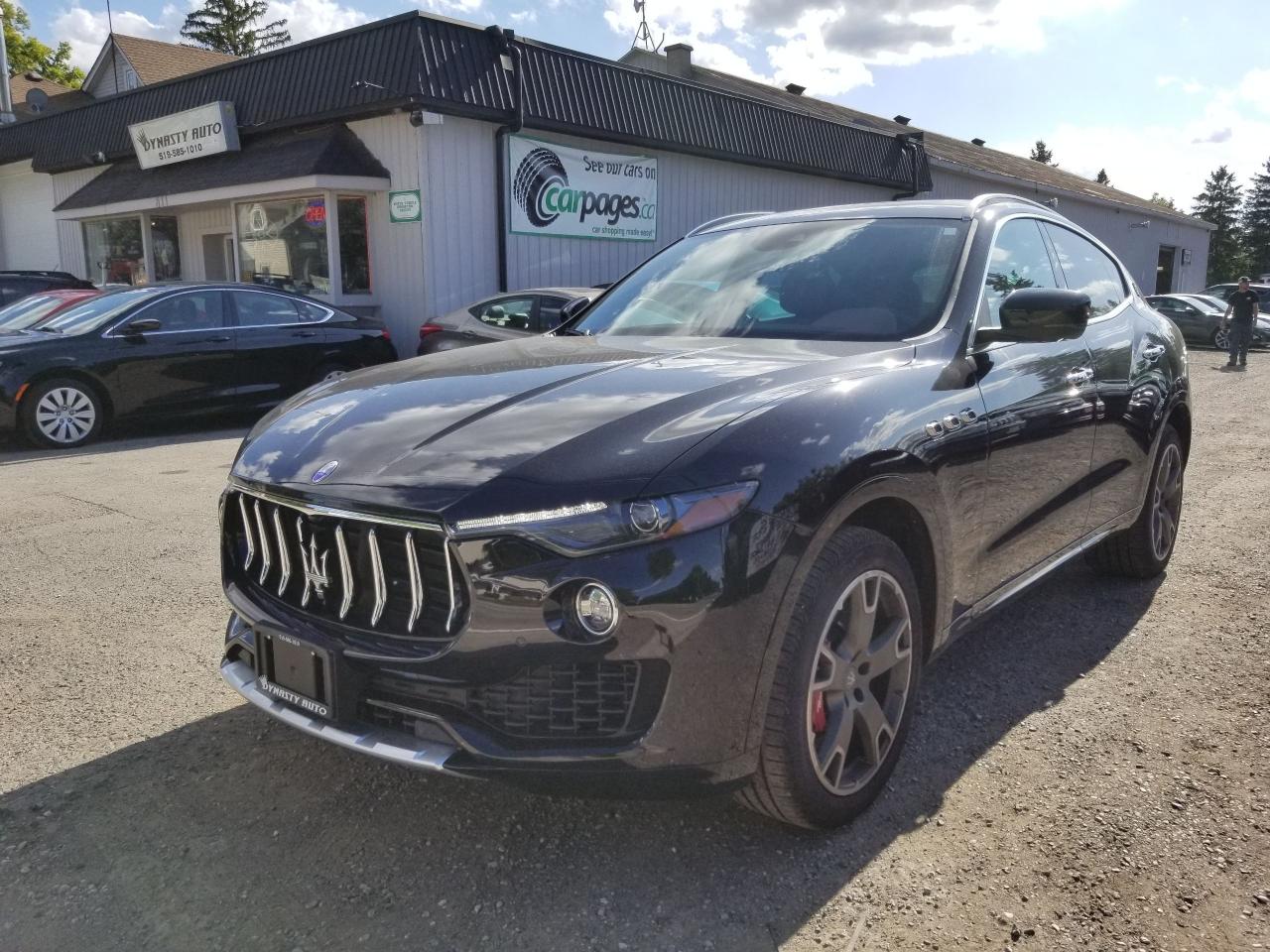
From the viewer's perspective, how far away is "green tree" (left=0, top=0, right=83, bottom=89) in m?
48.2

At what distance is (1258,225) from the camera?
72125 millimetres

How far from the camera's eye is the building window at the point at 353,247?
560 inches

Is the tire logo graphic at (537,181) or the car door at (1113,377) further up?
the tire logo graphic at (537,181)

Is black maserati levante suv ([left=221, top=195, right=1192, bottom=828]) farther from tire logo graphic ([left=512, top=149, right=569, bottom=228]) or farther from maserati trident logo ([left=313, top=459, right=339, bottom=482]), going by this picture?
tire logo graphic ([left=512, top=149, right=569, bottom=228])

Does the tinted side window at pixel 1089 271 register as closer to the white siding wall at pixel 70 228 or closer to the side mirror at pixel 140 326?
the side mirror at pixel 140 326

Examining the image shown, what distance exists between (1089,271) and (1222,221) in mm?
86257

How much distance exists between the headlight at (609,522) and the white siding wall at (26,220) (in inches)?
903

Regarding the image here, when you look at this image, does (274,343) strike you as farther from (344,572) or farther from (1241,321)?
(1241,321)

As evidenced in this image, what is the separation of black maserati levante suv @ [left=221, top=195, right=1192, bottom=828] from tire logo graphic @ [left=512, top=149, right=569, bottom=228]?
11.3m

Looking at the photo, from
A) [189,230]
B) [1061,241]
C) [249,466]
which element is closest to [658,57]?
[189,230]

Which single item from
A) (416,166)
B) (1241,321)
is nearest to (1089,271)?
(416,166)

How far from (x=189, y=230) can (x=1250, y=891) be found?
61.8 ft

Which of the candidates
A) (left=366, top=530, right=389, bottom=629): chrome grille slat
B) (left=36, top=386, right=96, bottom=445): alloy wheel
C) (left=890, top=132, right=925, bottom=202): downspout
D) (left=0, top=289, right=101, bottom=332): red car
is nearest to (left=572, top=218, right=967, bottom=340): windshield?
(left=366, top=530, right=389, bottom=629): chrome grille slat

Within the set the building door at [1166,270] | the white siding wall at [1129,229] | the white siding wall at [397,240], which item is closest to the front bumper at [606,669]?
the white siding wall at [397,240]
